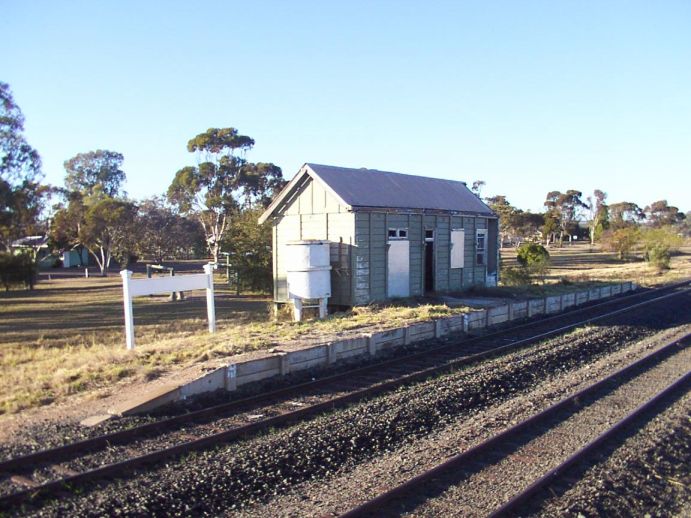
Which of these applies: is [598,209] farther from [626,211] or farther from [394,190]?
[394,190]

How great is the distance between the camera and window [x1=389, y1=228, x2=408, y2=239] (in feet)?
65.5

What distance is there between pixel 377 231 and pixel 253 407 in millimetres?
11057

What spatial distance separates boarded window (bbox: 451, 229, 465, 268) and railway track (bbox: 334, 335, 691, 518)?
11708 millimetres

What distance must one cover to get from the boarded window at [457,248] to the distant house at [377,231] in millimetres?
38

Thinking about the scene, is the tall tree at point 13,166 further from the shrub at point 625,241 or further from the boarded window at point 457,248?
the shrub at point 625,241

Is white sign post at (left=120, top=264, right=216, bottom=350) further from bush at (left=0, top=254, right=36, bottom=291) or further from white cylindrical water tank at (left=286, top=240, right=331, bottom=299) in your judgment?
bush at (left=0, top=254, right=36, bottom=291)

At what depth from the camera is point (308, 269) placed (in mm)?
18031

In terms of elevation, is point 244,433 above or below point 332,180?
below

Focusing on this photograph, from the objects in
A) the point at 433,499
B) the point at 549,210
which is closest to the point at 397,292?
the point at 433,499

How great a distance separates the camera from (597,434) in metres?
7.88

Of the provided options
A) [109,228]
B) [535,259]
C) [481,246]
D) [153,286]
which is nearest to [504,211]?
[535,259]

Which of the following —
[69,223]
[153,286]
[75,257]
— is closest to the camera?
[153,286]

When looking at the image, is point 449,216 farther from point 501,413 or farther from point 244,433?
point 244,433

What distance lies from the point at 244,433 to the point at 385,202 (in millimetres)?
13168
